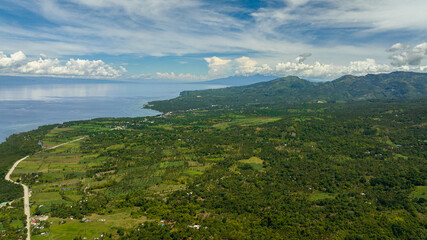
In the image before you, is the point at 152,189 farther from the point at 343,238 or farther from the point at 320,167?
the point at 320,167

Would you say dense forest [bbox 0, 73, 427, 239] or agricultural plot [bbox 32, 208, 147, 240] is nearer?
agricultural plot [bbox 32, 208, 147, 240]

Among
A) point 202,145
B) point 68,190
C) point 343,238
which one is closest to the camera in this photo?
point 343,238

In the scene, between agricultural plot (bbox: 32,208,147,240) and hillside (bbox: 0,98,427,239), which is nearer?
agricultural plot (bbox: 32,208,147,240)

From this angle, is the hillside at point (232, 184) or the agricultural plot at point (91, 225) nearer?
the agricultural plot at point (91, 225)

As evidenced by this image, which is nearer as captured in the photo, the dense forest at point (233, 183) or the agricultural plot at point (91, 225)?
the agricultural plot at point (91, 225)

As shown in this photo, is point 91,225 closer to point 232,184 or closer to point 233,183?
point 232,184

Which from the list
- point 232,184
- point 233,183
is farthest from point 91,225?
point 233,183

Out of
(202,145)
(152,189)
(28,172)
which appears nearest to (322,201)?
(152,189)

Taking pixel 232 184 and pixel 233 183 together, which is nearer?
pixel 232 184
